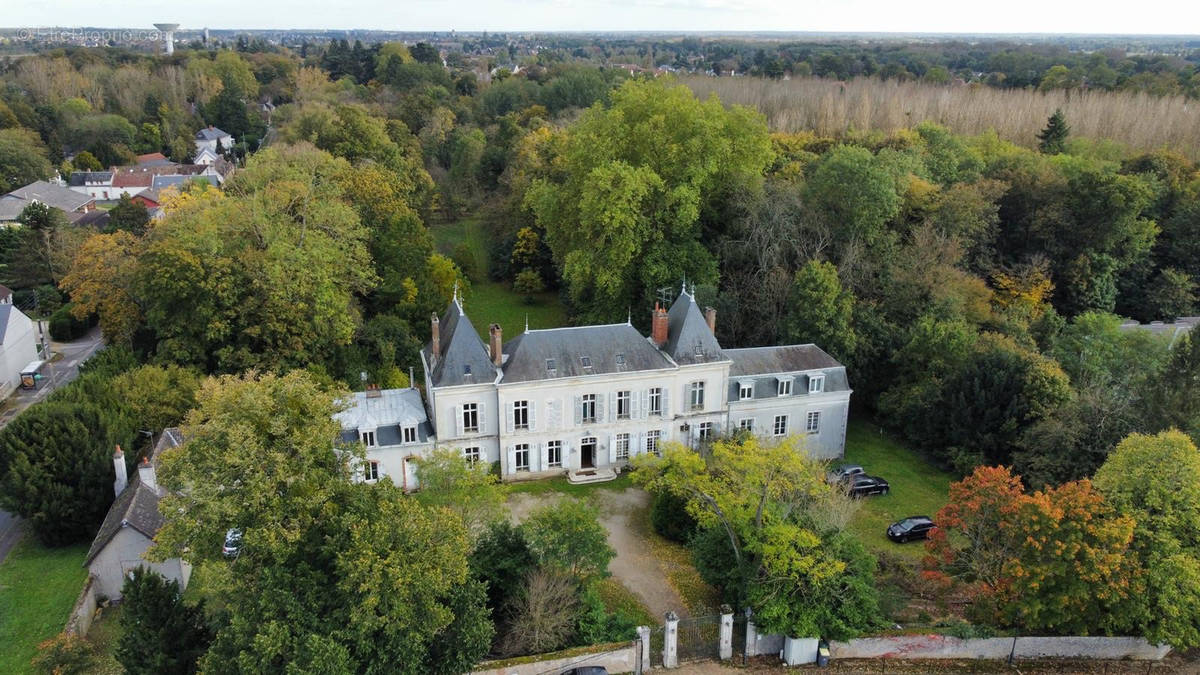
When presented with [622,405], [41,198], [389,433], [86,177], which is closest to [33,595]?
[389,433]

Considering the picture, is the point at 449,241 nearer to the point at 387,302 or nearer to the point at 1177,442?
the point at 387,302

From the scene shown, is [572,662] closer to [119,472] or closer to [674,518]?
[674,518]

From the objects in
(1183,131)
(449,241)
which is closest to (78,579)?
(449,241)

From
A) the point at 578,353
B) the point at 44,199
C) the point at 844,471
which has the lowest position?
the point at 844,471

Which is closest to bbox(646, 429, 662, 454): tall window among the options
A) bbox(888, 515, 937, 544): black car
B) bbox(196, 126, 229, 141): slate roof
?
bbox(888, 515, 937, 544): black car

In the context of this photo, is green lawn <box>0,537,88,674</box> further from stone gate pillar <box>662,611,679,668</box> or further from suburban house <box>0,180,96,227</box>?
suburban house <box>0,180,96,227</box>

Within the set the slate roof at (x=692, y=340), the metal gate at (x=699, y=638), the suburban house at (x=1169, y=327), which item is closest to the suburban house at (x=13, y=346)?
the slate roof at (x=692, y=340)

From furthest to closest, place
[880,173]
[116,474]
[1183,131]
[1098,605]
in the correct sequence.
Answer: [1183,131], [880,173], [116,474], [1098,605]
